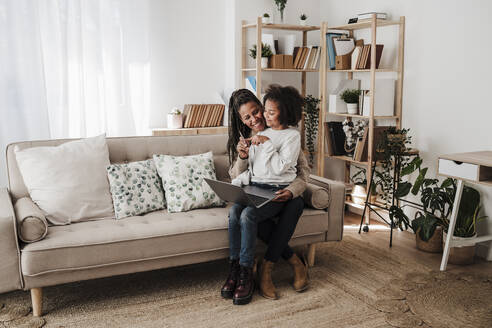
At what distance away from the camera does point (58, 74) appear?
3.73m

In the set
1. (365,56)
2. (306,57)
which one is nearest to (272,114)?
(365,56)

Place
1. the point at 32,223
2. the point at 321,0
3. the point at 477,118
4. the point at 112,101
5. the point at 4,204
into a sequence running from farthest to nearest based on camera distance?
the point at 321,0 → the point at 112,101 → the point at 477,118 → the point at 4,204 → the point at 32,223

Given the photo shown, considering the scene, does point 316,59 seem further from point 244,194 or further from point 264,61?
point 244,194

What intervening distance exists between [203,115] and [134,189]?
147 centimetres

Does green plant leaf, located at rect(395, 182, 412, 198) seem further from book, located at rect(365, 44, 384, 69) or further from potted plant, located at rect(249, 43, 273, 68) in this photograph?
potted plant, located at rect(249, 43, 273, 68)

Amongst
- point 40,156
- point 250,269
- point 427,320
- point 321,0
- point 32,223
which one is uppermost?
point 321,0

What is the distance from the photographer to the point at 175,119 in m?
4.12

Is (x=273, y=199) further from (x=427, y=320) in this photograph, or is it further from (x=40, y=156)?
(x=40, y=156)

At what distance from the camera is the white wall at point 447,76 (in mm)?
3240

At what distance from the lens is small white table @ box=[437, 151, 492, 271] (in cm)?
273

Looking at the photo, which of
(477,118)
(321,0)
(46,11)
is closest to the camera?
(477,118)

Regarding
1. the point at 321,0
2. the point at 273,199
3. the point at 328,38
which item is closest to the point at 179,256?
the point at 273,199

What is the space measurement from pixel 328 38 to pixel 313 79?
67cm

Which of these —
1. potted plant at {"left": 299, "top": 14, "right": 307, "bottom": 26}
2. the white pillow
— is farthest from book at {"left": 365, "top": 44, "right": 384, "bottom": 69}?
the white pillow
